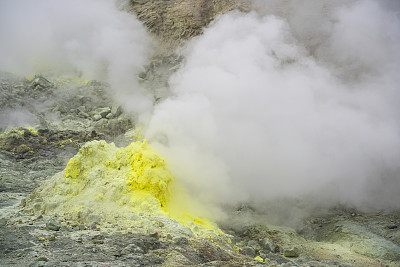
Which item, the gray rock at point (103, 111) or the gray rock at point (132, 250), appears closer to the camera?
the gray rock at point (132, 250)

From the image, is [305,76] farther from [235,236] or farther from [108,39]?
[108,39]

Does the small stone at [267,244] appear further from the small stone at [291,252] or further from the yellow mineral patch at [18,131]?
the yellow mineral patch at [18,131]

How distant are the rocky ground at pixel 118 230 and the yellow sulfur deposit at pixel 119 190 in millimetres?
296

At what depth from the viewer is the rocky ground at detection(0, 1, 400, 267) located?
14.3 ft

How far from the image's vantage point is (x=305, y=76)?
13.1 m

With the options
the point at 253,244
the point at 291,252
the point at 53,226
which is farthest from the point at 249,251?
the point at 53,226

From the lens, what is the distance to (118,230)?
206 inches

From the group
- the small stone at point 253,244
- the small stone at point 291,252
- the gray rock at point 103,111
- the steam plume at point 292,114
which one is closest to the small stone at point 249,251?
the small stone at point 253,244

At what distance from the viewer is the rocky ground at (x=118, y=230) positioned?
4.36 m

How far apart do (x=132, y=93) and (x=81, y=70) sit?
3933mm

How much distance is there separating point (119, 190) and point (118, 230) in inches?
48.6

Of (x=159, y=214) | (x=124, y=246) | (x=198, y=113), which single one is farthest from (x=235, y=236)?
(x=198, y=113)

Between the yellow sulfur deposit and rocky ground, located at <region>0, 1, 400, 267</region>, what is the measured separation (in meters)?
0.30

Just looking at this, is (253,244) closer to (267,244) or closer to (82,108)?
(267,244)
